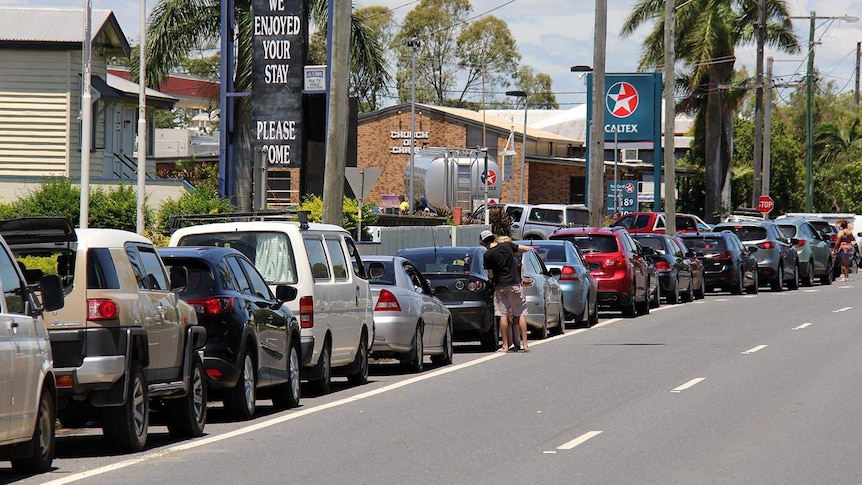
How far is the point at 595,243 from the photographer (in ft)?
92.9

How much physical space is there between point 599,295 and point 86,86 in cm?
1079

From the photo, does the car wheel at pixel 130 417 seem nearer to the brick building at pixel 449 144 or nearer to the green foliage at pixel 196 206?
the green foliage at pixel 196 206

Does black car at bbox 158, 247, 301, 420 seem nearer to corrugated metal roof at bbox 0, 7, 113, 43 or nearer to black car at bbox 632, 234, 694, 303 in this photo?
black car at bbox 632, 234, 694, 303

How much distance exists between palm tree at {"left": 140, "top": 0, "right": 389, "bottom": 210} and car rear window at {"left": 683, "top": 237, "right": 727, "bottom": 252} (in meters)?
9.45

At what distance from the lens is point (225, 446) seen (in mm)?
11656

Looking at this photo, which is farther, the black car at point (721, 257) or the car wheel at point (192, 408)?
the black car at point (721, 257)

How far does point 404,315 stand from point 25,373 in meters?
8.52

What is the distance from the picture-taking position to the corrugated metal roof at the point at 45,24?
41.2 metres

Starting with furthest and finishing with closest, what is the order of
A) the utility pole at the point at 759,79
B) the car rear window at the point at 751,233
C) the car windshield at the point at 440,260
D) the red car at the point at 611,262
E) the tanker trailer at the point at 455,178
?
1. the utility pole at the point at 759,79
2. the tanker trailer at the point at 455,178
3. the car rear window at the point at 751,233
4. the red car at the point at 611,262
5. the car windshield at the point at 440,260

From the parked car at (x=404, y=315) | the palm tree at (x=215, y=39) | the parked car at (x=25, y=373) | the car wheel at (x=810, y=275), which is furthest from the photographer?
the car wheel at (x=810, y=275)

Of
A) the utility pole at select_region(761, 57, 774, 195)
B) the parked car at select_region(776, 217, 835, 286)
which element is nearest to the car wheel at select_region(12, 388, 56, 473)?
the parked car at select_region(776, 217, 835, 286)

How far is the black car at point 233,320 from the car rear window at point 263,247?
3.04ft

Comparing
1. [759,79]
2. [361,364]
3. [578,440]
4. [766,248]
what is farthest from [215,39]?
[578,440]

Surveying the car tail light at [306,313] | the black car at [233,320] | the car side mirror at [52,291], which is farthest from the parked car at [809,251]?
the car side mirror at [52,291]
